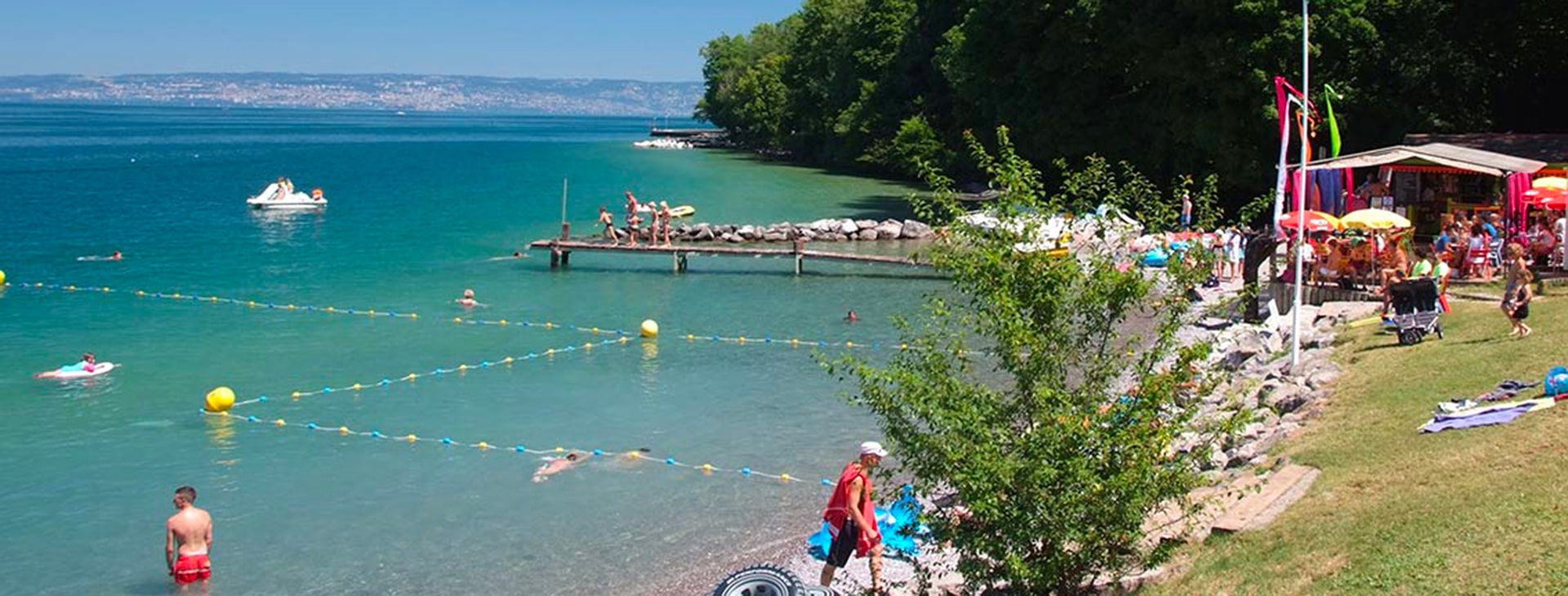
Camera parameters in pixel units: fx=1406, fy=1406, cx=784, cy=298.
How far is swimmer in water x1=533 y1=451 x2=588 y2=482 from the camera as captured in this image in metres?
19.5

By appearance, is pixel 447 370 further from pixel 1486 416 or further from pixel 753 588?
pixel 1486 416

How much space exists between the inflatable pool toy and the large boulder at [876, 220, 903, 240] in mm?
28534

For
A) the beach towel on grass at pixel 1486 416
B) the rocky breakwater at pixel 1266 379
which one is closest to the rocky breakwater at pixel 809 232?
the rocky breakwater at pixel 1266 379

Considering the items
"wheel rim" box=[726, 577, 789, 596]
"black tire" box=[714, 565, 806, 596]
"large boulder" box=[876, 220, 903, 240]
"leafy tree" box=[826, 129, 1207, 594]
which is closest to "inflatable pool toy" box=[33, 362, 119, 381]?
"black tire" box=[714, 565, 806, 596]

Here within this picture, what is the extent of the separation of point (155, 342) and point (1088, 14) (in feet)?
105

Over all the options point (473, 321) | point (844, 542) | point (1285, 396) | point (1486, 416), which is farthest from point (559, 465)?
point (473, 321)

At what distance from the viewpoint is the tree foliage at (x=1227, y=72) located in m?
39.0

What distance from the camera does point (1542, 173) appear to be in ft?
91.9

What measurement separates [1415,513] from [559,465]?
11925mm

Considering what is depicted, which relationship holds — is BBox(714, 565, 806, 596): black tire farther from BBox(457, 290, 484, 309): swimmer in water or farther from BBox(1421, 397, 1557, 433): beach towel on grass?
BBox(457, 290, 484, 309): swimmer in water

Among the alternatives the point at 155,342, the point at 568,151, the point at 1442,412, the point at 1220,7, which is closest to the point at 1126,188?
the point at 1442,412

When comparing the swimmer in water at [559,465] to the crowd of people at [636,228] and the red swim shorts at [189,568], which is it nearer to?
the red swim shorts at [189,568]

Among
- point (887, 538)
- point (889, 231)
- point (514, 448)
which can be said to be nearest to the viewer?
point (887, 538)

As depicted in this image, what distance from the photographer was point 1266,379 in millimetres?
20406
